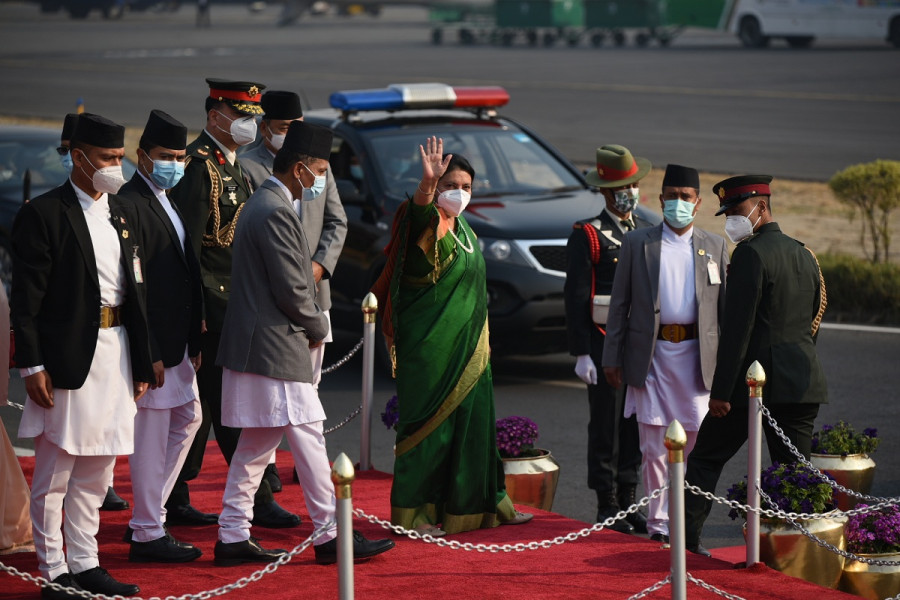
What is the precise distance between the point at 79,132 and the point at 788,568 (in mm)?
3739

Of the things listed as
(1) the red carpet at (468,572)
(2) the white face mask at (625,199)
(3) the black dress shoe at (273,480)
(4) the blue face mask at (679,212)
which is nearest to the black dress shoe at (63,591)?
(1) the red carpet at (468,572)

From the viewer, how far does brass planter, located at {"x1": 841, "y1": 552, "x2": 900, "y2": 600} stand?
6.60m

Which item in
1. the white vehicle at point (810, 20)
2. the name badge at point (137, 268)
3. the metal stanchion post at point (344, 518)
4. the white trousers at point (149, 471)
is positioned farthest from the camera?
the white vehicle at point (810, 20)

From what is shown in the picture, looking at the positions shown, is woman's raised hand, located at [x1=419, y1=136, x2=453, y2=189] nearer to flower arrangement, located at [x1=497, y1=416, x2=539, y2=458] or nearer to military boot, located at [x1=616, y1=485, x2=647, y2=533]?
flower arrangement, located at [x1=497, y1=416, x2=539, y2=458]

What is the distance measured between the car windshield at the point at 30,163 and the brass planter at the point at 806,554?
9560 mm

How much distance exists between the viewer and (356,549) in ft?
21.5

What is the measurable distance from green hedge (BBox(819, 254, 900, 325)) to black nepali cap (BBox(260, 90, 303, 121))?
297 inches

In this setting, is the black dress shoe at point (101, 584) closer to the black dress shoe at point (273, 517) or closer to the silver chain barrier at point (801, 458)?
the black dress shoe at point (273, 517)

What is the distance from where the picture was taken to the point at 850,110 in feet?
98.4

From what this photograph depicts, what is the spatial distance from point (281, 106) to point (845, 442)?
362 centimetres

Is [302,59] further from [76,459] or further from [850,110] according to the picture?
[76,459]

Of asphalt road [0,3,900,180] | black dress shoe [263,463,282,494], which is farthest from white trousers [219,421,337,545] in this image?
asphalt road [0,3,900,180]

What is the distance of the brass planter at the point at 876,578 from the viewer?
21.7 feet

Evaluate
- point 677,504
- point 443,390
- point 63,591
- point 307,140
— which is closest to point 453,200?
point 307,140
